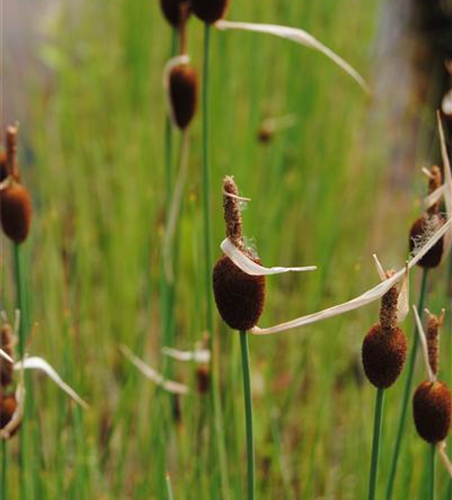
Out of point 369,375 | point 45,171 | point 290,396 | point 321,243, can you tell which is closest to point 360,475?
point 290,396

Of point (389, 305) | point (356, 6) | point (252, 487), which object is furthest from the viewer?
point (356, 6)

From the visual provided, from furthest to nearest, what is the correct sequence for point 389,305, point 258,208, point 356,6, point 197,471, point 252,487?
point 356,6, point 258,208, point 197,471, point 252,487, point 389,305

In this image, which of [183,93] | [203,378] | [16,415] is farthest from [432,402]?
[203,378]

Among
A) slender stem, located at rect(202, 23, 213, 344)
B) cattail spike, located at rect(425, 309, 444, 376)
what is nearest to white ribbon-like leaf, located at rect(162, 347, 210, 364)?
slender stem, located at rect(202, 23, 213, 344)

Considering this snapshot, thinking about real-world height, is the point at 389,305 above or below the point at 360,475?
above

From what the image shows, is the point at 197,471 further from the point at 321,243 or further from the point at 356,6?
the point at 356,6

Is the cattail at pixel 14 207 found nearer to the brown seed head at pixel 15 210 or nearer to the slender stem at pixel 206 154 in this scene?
the brown seed head at pixel 15 210
